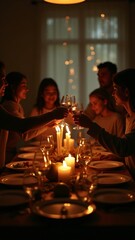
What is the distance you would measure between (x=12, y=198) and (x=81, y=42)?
14.1 ft

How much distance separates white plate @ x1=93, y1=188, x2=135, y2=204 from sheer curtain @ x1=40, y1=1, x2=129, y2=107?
3.92 m

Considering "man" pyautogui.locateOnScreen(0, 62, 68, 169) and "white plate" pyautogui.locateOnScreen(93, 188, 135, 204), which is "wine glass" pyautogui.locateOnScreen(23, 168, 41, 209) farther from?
"man" pyautogui.locateOnScreen(0, 62, 68, 169)

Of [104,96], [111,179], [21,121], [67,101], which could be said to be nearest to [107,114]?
[104,96]

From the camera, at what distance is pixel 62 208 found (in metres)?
1.32

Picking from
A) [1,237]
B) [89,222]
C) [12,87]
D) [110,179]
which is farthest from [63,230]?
[12,87]

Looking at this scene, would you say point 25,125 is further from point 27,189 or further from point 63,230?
point 63,230

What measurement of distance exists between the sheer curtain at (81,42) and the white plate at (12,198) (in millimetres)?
3950

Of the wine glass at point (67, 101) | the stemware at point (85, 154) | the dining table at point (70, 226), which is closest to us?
the dining table at point (70, 226)

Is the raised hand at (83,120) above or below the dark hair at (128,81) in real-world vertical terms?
below

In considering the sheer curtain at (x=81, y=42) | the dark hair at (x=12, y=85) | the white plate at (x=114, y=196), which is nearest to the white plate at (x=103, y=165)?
the white plate at (x=114, y=196)

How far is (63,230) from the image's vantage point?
122 centimetres

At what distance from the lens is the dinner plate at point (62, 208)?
1.28m

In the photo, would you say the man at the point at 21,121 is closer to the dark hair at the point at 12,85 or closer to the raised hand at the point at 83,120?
the raised hand at the point at 83,120

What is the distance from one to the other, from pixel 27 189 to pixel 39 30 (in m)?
4.39
